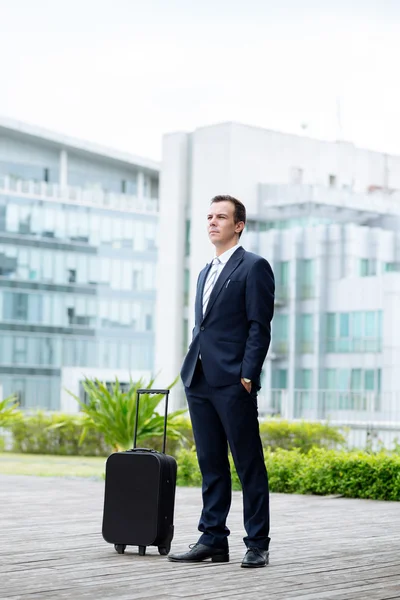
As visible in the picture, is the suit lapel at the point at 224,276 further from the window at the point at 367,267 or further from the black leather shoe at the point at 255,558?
the window at the point at 367,267

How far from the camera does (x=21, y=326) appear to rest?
82.5 m

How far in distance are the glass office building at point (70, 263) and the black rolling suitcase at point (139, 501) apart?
2872 inches

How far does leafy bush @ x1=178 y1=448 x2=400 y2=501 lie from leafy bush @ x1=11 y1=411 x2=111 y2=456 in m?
9.51

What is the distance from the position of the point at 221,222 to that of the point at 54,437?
15.9 metres

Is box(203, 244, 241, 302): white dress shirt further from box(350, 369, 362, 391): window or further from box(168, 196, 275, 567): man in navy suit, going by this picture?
box(350, 369, 362, 391): window

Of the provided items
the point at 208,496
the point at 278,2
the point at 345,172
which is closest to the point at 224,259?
the point at 208,496

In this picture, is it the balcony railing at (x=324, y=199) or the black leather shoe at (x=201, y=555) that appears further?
the balcony railing at (x=324, y=199)

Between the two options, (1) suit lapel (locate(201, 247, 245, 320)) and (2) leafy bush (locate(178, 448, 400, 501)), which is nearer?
(1) suit lapel (locate(201, 247, 245, 320))

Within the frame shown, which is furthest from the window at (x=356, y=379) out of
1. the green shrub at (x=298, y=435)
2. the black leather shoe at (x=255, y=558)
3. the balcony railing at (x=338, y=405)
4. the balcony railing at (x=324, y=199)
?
the black leather shoe at (x=255, y=558)

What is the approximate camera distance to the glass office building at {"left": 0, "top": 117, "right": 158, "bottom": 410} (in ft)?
268

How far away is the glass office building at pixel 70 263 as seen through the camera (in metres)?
81.6

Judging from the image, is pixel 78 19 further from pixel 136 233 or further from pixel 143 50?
pixel 136 233

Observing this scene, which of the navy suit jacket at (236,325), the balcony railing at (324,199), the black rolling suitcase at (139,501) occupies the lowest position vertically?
the black rolling suitcase at (139,501)

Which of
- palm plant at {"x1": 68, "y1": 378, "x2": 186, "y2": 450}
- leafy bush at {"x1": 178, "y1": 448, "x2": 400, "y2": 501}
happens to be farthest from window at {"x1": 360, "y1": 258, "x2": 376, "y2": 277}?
leafy bush at {"x1": 178, "y1": 448, "x2": 400, "y2": 501}
